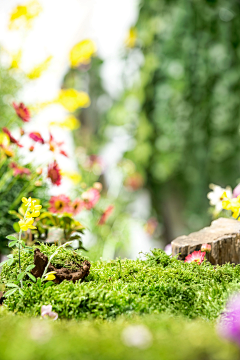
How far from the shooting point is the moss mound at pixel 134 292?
0.55m

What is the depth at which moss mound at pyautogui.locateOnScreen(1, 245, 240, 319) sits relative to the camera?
21.5 inches

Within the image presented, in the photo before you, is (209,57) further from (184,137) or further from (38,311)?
(38,311)

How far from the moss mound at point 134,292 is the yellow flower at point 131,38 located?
1.84 meters

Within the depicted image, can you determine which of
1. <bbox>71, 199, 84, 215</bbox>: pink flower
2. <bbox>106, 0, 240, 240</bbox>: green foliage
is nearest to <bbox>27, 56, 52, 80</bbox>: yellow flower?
<bbox>71, 199, 84, 215</bbox>: pink flower

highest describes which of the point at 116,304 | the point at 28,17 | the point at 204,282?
the point at 28,17

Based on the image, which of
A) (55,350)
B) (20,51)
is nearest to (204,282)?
(55,350)

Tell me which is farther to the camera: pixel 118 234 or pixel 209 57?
pixel 209 57

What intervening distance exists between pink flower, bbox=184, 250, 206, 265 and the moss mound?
0.15 feet

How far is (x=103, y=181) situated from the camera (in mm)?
2479

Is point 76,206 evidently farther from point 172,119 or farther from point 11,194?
point 172,119

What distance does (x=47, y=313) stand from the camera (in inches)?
20.7

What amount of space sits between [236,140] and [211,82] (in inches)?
14.9

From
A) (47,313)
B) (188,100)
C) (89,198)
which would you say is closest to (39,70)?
(89,198)

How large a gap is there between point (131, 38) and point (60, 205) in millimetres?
1619
